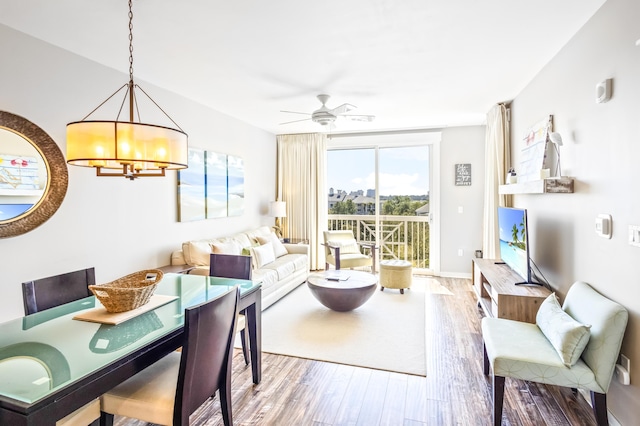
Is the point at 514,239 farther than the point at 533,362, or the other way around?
the point at 514,239

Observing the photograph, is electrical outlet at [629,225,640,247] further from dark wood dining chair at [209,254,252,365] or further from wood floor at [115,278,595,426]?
dark wood dining chair at [209,254,252,365]

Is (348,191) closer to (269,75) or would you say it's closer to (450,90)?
(450,90)

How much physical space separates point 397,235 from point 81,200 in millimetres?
4729

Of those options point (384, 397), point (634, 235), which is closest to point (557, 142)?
point (634, 235)

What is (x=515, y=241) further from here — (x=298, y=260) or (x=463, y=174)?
(x=298, y=260)

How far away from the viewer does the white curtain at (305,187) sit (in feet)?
20.0

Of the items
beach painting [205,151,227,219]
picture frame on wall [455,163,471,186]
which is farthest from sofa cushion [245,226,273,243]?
picture frame on wall [455,163,471,186]

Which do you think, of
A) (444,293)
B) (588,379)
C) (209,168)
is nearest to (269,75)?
(209,168)

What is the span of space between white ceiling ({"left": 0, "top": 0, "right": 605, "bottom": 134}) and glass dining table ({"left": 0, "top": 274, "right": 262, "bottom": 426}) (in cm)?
183

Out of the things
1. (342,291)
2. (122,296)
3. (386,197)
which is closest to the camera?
(122,296)

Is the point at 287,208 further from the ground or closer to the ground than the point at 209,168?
closer to the ground

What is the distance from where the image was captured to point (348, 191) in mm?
6250

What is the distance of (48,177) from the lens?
2580 mm

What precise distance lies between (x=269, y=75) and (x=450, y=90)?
1978 mm
